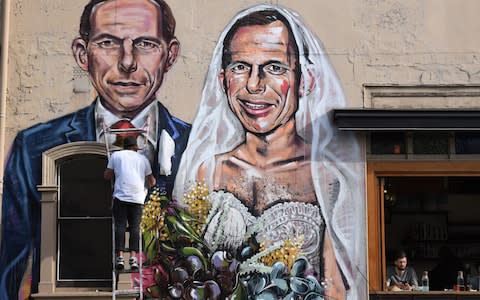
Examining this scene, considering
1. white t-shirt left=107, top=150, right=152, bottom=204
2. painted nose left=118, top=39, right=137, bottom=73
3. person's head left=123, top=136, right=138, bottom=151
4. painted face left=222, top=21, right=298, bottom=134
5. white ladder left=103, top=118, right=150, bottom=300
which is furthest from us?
painted nose left=118, top=39, right=137, bottom=73

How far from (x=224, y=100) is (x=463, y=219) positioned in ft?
13.0

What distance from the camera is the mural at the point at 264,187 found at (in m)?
12.9

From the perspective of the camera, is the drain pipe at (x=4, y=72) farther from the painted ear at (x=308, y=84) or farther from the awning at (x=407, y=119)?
the awning at (x=407, y=119)

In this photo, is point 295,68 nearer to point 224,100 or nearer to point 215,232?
point 224,100

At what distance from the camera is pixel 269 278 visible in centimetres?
1290

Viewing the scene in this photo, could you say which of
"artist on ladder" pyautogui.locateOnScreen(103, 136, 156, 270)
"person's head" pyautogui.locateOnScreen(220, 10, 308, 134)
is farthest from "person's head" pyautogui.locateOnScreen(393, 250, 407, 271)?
"artist on ladder" pyautogui.locateOnScreen(103, 136, 156, 270)

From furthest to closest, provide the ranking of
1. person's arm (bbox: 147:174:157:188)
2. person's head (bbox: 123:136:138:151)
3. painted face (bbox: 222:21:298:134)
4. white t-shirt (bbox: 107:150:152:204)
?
painted face (bbox: 222:21:298:134) → person's arm (bbox: 147:174:157:188) → person's head (bbox: 123:136:138:151) → white t-shirt (bbox: 107:150:152:204)

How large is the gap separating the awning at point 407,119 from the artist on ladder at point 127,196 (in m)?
2.90

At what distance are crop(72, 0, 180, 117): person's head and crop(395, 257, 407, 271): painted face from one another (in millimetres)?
4210

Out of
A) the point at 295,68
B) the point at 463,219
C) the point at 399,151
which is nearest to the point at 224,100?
the point at 295,68

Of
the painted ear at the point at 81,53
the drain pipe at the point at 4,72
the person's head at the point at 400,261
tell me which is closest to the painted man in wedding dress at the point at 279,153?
the person's head at the point at 400,261

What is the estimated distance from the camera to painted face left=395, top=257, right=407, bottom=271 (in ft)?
43.6

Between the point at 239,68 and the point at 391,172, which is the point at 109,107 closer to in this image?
the point at 239,68

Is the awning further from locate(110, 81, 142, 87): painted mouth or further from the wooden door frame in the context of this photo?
locate(110, 81, 142, 87): painted mouth
